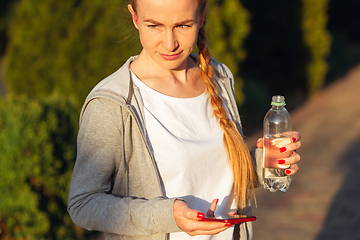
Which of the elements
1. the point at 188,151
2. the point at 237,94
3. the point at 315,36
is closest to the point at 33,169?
the point at 188,151

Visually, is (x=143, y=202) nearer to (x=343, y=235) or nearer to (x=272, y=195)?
(x=343, y=235)

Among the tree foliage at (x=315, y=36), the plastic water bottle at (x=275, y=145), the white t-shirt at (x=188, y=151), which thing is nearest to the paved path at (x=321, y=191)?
the plastic water bottle at (x=275, y=145)

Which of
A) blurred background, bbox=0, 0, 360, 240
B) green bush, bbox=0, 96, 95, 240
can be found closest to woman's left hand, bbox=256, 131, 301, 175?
blurred background, bbox=0, 0, 360, 240

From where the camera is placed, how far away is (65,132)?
3.97m

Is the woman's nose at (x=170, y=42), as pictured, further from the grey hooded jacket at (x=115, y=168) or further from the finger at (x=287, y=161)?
the finger at (x=287, y=161)

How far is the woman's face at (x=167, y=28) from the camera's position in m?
1.56

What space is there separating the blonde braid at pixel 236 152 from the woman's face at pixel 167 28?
0.28 metres

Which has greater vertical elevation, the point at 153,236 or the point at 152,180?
the point at 152,180

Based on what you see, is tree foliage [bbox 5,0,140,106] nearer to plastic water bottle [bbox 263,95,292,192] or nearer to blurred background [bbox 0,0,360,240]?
blurred background [bbox 0,0,360,240]

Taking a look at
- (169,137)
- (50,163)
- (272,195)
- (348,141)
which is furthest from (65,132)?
A: (348,141)

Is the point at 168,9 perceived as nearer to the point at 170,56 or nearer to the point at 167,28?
the point at 167,28

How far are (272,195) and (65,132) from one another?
→ 3.16m

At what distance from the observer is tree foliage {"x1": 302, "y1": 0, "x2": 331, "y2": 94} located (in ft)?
35.0

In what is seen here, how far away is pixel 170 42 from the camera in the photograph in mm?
1603
